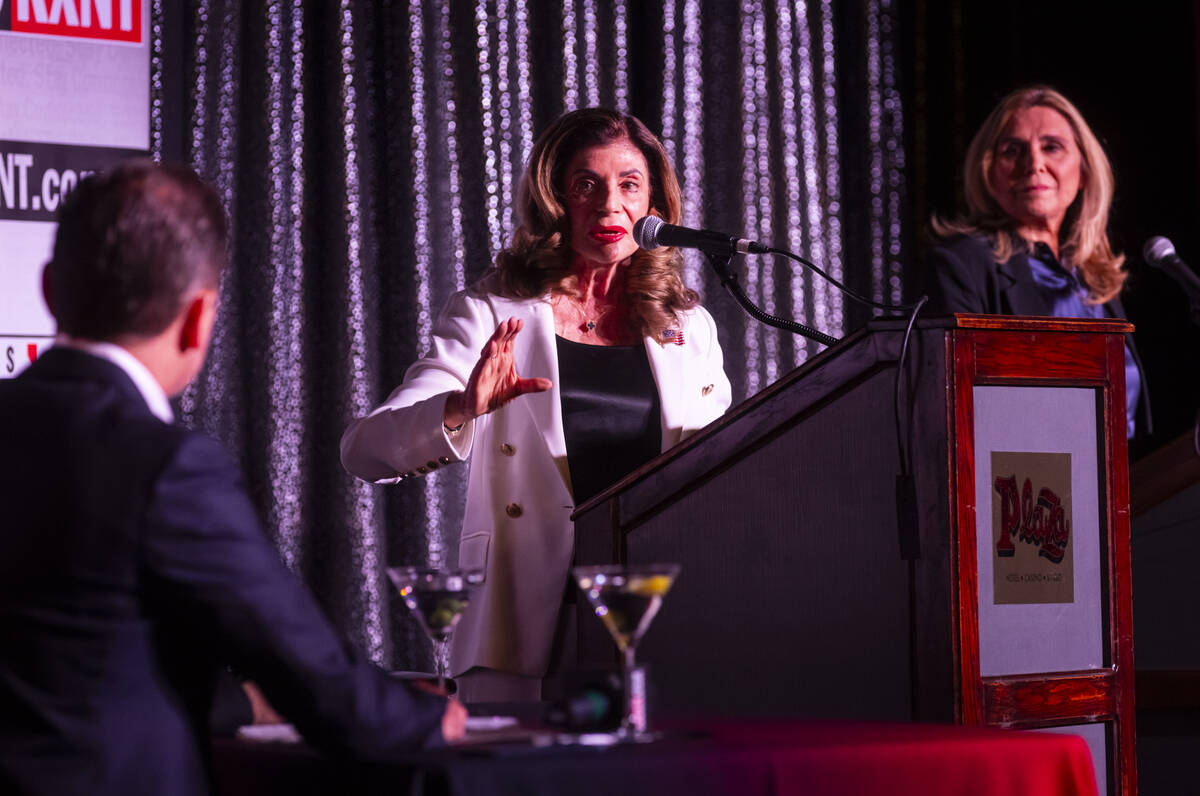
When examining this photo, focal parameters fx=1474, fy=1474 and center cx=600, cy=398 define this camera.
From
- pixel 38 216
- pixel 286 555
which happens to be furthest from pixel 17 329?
pixel 286 555

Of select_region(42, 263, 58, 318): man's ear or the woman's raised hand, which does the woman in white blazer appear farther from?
select_region(42, 263, 58, 318): man's ear

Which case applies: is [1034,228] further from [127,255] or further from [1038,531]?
[127,255]

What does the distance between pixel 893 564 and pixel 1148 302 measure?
2631 millimetres

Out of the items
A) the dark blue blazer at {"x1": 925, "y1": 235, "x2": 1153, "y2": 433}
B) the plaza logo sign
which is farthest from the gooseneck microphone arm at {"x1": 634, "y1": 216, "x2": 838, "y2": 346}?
the plaza logo sign

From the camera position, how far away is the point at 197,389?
3523 millimetres

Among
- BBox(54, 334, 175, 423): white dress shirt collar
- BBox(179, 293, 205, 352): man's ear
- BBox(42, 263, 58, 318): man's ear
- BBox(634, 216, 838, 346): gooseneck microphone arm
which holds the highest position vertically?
BBox(634, 216, 838, 346): gooseneck microphone arm

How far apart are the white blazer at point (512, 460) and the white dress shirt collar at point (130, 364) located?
1001 millimetres

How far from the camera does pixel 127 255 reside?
1.24m

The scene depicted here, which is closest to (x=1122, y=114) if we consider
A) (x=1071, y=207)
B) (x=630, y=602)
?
(x=1071, y=207)

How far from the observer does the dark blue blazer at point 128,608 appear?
116cm

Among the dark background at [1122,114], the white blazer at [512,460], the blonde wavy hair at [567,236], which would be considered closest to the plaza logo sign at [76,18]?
the blonde wavy hair at [567,236]

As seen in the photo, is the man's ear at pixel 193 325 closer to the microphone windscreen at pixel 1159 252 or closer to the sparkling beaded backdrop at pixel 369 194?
the microphone windscreen at pixel 1159 252

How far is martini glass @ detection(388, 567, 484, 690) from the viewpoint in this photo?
56.6 inches

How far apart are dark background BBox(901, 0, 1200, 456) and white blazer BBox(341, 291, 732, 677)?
1.98 m
